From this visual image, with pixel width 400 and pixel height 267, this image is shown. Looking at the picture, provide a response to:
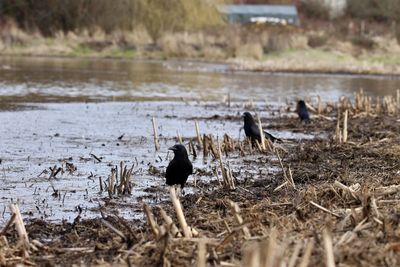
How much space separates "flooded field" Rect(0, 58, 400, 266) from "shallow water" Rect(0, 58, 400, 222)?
46 mm

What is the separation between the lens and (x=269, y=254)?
501cm

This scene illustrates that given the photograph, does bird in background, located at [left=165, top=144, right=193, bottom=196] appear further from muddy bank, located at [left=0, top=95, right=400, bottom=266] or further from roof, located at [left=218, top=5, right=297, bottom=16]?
roof, located at [left=218, top=5, right=297, bottom=16]

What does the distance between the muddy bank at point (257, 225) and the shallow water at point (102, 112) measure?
2.54 feet

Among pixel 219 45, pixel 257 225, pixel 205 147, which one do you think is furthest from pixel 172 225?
pixel 219 45

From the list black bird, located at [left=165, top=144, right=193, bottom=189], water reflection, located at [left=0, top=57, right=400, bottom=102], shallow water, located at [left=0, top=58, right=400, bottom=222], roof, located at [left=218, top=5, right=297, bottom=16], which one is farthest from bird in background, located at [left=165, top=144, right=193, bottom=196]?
roof, located at [left=218, top=5, right=297, bottom=16]

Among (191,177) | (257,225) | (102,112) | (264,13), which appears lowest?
(102,112)

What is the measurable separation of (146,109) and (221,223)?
652 inches

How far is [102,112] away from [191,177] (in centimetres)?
1113

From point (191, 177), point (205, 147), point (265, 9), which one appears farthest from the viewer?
point (265, 9)

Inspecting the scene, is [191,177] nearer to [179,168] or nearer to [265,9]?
[179,168]

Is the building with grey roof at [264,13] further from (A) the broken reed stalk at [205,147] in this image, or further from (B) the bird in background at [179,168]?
(B) the bird in background at [179,168]

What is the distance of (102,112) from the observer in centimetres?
2284

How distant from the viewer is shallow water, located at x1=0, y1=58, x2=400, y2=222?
11016mm

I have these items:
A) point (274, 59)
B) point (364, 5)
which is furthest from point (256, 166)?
point (364, 5)
